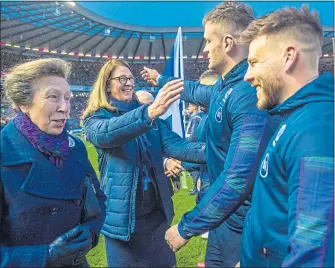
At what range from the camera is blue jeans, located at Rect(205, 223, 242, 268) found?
6.08 feet

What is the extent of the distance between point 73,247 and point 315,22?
152 cm

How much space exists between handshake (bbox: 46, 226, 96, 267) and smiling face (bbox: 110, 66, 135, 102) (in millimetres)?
1217

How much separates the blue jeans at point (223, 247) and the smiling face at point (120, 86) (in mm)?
1293

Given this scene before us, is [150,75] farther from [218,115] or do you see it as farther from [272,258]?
[272,258]

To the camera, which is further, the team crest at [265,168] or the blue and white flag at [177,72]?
the blue and white flag at [177,72]

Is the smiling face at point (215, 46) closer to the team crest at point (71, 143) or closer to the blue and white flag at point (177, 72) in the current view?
the team crest at point (71, 143)

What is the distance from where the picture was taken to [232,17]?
1856mm

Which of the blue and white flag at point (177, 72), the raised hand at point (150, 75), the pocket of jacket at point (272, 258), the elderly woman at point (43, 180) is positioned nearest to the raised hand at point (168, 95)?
the elderly woman at point (43, 180)

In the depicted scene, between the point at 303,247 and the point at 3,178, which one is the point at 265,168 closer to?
the point at 303,247

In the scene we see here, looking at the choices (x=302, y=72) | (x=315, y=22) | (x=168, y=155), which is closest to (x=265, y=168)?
(x=302, y=72)

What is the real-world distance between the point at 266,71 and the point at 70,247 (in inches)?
48.4

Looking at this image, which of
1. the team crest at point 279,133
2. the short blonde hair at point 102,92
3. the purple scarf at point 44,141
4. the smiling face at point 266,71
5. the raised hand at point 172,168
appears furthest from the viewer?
the raised hand at point 172,168

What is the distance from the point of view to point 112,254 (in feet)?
7.97

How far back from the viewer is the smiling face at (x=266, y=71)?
4.12ft
